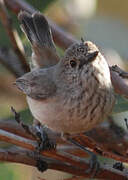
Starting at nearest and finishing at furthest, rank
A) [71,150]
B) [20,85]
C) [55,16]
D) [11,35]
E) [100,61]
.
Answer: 1. [100,61]
2. [71,150]
3. [20,85]
4. [11,35]
5. [55,16]

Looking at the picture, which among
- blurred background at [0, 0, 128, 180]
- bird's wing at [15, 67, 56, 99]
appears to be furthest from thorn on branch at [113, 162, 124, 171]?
blurred background at [0, 0, 128, 180]

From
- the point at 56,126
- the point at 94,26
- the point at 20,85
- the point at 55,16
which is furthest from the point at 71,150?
the point at 55,16

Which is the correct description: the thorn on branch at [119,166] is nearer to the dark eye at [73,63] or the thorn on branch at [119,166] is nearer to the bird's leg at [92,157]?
the bird's leg at [92,157]

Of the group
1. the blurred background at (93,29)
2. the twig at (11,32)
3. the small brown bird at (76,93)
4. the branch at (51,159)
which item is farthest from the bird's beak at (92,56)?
the blurred background at (93,29)

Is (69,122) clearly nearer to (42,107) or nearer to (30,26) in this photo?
(42,107)

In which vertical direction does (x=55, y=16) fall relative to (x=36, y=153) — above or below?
above

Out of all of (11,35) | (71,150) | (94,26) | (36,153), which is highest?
(94,26)

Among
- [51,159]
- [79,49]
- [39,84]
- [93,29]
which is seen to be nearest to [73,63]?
[79,49]
